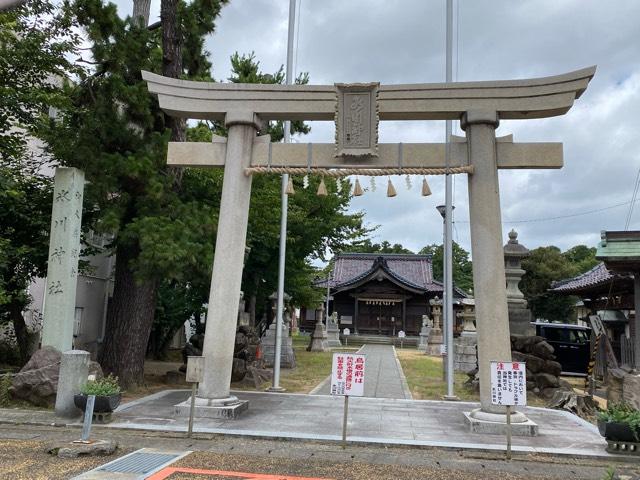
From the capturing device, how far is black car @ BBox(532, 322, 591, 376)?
17922mm

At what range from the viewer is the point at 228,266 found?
9258 mm

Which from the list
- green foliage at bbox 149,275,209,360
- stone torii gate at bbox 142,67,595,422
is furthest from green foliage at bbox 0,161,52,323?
green foliage at bbox 149,275,209,360

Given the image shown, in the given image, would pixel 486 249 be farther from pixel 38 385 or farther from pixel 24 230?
pixel 24 230

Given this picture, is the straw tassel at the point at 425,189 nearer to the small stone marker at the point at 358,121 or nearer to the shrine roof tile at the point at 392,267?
the small stone marker at the point at 358,121

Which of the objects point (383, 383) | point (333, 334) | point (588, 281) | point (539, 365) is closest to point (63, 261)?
point (383, 383)

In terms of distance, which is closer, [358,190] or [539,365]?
[358,190]

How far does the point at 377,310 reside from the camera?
133ft

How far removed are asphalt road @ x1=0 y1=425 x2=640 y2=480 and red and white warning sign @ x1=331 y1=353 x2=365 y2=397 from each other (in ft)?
2.71

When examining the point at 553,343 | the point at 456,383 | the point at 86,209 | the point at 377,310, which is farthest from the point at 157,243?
the point at 377,310

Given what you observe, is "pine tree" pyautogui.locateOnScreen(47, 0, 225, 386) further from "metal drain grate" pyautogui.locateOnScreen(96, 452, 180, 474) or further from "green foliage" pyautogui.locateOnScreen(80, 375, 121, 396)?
"metal drain grate" pyautogui.locateOnScreen(96, 452, 180, 474)

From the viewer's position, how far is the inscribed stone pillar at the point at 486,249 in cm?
859

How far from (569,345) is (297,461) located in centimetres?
1491

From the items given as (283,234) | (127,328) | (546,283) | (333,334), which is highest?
(546,283)

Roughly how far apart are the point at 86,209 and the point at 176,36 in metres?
4.96
